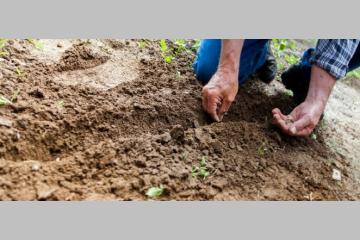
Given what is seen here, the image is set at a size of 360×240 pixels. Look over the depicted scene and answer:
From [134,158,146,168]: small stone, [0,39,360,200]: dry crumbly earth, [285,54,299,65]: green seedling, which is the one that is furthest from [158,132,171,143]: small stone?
[285,54,299,65]: green seedling

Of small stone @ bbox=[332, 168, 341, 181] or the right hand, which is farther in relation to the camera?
the right hand

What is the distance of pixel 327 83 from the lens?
1.92 meters

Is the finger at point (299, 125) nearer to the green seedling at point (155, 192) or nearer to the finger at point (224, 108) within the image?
the finger at point (224, 108)

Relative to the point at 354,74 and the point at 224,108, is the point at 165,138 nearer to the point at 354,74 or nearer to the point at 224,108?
the point at 224,108

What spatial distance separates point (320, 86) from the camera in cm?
191

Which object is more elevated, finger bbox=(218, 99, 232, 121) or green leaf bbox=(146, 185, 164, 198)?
finger bbox=(218, 99, 232, 121)

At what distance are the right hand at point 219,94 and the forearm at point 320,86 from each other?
1.38 feet

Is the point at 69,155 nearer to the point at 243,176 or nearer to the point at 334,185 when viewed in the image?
the point at 243,176

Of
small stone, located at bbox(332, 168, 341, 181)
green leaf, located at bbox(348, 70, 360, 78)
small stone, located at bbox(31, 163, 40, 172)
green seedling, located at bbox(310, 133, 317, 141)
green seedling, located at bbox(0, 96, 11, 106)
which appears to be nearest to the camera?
small stone, located at bbox(31, 163, 40, 172)

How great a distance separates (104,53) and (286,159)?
3.85 ft

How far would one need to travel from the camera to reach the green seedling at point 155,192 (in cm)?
129

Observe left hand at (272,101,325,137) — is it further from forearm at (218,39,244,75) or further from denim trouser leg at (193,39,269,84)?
denim trouser leg at (193,39,269,84)

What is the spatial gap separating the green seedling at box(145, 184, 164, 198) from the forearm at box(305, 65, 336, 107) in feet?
3.31

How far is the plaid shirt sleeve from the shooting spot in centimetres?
190
